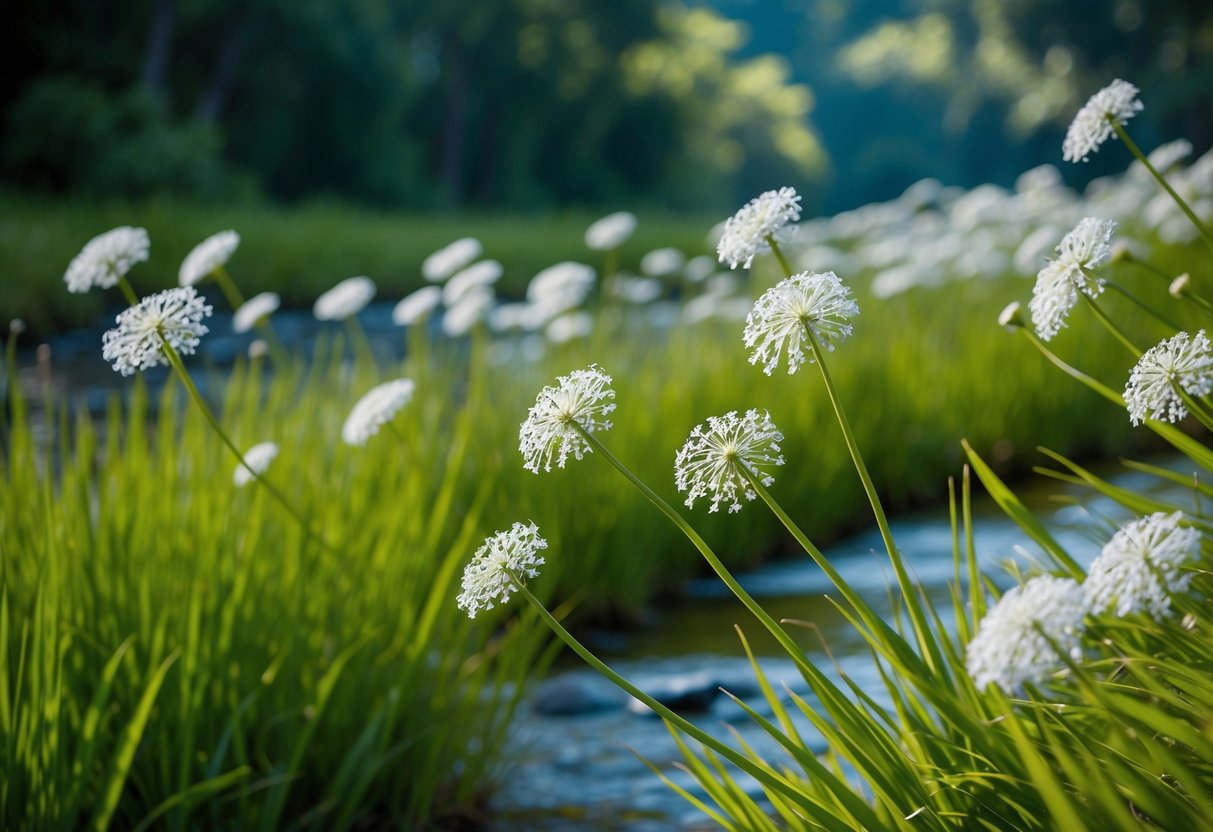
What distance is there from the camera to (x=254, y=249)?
1346 cm

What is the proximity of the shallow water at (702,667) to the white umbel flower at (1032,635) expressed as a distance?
960 mm

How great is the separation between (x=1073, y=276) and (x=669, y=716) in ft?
2.18

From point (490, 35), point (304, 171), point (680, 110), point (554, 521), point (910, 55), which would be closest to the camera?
point (554, 521)

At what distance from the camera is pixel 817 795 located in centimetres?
141

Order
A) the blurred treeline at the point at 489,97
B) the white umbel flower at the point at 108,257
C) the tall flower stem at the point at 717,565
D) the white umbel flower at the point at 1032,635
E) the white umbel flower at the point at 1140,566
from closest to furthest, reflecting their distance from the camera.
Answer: the white umbel flower at the point at 1032,635, the white umbel flower at the point at 1140,566, the tall flower stem at the point at 717,565, the white umbel flower at the point at 108,257, the blurred treeline at the point at 489,97

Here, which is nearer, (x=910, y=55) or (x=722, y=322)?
(x=722, y=322)

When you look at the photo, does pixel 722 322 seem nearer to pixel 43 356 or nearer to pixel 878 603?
pixel 878 603

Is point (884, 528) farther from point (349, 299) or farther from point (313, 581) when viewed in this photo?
point (349, 299)

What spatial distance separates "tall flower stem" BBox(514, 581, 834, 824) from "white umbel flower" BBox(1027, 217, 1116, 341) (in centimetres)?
56

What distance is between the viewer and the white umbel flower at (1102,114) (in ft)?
4.60

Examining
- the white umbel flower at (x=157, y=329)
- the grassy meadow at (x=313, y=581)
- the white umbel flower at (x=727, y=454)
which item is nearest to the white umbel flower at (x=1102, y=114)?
the white umbel flower at (x=727, y=454)

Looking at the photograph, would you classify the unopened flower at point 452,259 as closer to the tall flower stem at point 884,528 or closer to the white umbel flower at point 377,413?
the white umbel flower at point 377,413

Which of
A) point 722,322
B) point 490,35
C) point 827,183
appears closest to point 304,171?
point 490,35

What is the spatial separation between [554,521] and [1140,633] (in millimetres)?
2618
